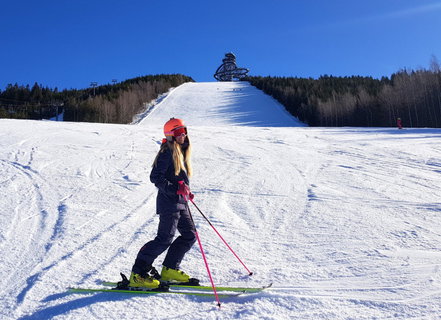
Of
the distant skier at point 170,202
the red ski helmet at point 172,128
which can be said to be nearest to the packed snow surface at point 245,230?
the distant skier at point 170,202

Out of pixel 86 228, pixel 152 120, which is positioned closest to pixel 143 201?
pixel 86 228

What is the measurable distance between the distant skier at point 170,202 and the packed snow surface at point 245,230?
25cm

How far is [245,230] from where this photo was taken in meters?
4.87

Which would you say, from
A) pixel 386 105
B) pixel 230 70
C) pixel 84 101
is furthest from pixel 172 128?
pixel 230 70

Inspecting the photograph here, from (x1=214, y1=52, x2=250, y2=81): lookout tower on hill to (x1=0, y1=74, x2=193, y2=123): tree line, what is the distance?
94.0ft

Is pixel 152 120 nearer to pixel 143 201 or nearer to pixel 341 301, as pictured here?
pixel 143 201

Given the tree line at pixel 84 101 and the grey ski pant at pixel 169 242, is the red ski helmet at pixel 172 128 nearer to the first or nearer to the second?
the grey ski pant at pixel 169 242

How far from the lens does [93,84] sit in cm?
5947

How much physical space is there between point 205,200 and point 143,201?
3.62 feet

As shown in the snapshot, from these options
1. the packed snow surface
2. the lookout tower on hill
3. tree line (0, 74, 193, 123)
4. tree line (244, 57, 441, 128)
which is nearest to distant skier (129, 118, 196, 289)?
the packed snow surface

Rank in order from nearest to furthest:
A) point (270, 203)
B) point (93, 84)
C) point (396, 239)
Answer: point (396, 239)
point (270, 203)
point (93, 84)

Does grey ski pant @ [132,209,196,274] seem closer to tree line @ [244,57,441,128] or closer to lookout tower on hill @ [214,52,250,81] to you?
tree line @ [244,57,441,128]

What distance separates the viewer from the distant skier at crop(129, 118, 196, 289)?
Answer: 3166 millimetres

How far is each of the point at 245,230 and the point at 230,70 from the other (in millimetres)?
103093
